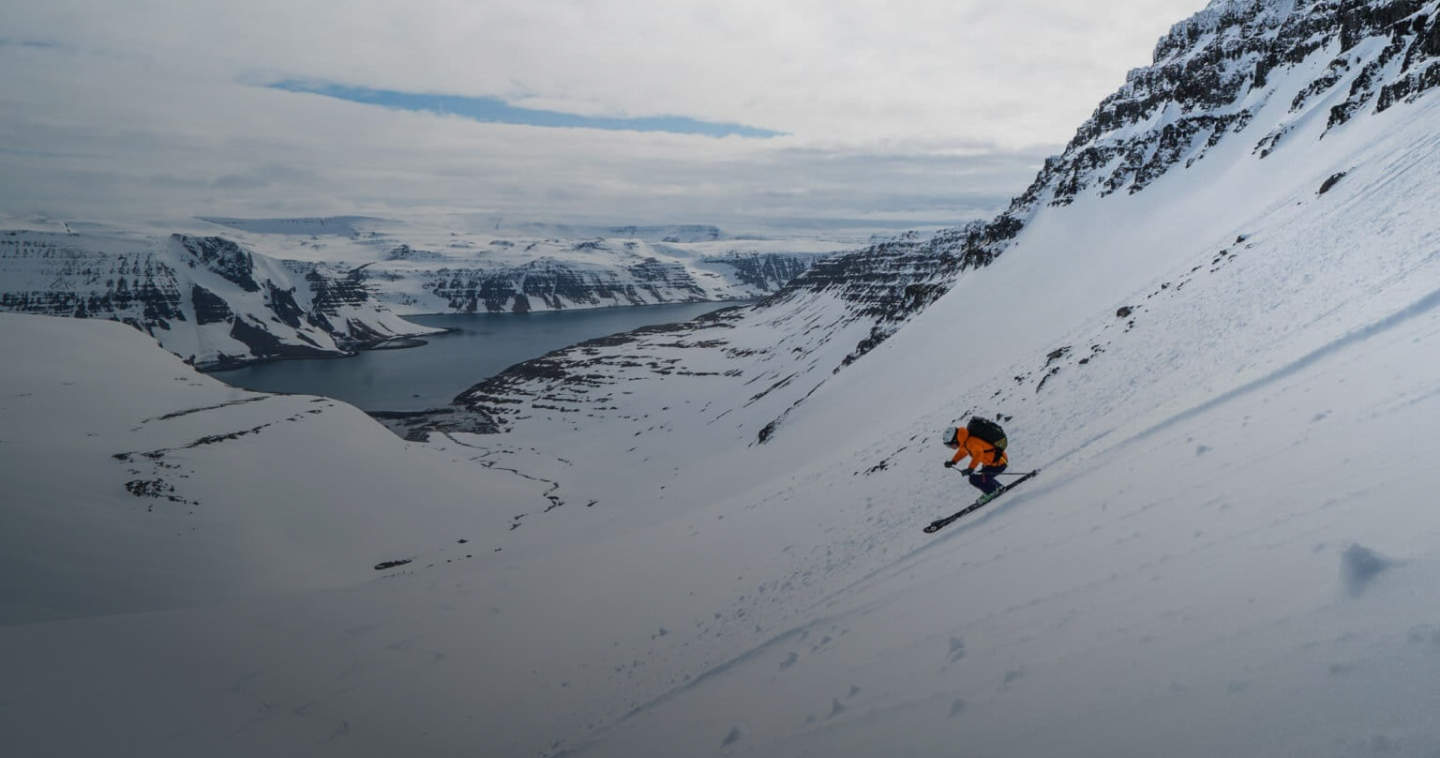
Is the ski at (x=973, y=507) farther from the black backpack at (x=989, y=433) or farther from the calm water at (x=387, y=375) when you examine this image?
the calm water at (x=387, y=375)

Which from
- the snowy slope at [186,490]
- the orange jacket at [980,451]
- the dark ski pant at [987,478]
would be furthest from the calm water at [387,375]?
the orange jacket at [980,451]

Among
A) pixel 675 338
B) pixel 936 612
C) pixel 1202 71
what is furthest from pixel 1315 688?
pixel 675 338

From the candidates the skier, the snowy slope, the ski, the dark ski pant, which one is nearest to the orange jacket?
the skier

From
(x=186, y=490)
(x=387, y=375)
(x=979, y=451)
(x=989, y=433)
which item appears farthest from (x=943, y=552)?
(x=387, y=375)

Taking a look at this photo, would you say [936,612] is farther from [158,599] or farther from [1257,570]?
[158,599]

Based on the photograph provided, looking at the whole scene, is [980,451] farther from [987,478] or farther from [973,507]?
[973,507]

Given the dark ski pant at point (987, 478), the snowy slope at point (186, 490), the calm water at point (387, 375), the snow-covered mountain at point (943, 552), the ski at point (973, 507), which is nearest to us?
the snow-covered mountain at point (943, 552)

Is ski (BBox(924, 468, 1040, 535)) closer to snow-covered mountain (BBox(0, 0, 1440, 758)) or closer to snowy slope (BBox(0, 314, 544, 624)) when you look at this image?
snow-covered mountain (BBox(0, 0, 1440, 758))
